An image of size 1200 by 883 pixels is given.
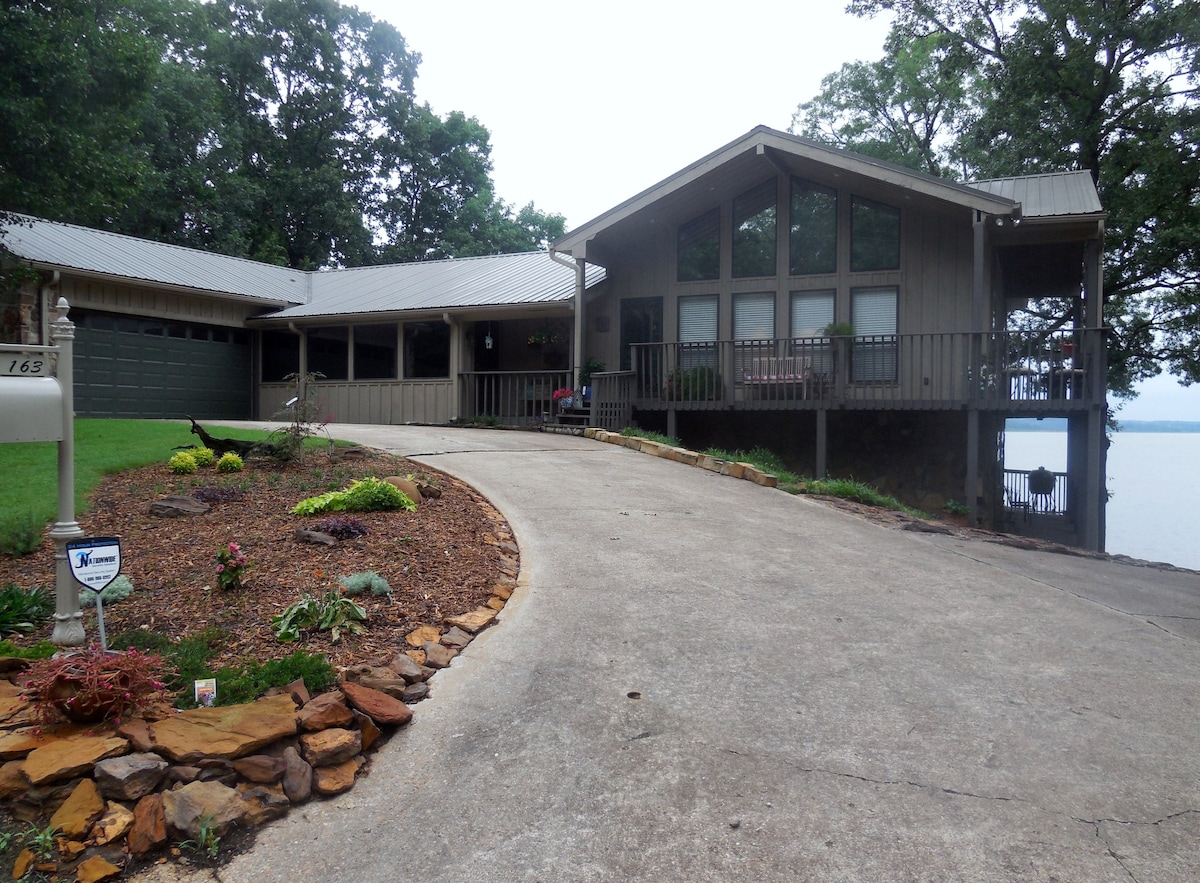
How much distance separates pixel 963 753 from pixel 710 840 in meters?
1.38

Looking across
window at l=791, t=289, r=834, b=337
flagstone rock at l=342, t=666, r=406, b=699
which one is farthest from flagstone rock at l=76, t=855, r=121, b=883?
window at l=791, t=289, r=834, b=337

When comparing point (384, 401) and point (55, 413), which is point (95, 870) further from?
point (384, 401)

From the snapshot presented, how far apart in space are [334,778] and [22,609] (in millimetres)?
2453

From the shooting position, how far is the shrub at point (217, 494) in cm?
714

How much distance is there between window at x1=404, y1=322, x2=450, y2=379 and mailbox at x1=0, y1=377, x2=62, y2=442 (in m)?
14.2

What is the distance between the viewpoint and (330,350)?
19766 millimetres

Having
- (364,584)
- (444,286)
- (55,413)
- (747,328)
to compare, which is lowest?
(364,584)

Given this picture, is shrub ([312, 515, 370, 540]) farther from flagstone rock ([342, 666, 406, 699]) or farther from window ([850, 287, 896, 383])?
window ([850, 287, 896, 383])

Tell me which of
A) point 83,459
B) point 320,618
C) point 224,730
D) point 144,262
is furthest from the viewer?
point 144,262

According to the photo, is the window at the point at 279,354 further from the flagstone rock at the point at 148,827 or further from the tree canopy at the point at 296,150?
the flagstone rock at the point at 148,827

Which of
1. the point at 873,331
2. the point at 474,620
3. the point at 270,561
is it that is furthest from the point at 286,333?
the point at 474,620

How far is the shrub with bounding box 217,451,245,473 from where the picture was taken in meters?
8.30

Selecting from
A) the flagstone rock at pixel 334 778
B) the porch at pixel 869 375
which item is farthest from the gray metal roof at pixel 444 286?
the flagstone rock at pixel 334 778

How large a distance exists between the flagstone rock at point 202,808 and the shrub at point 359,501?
371 cm
